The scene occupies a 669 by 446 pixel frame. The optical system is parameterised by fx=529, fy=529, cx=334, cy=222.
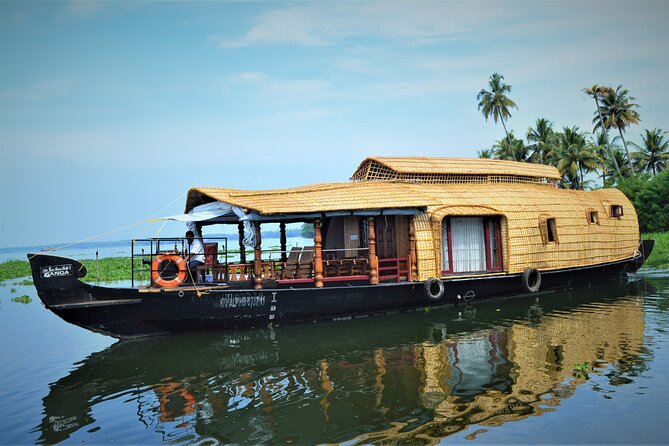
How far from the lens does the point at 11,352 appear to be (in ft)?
34.3

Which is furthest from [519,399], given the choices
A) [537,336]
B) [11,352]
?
[11,352]

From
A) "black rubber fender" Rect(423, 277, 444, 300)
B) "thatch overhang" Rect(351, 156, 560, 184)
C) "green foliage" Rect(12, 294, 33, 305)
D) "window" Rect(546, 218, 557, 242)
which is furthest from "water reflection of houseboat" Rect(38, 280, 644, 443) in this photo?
"green foliage" Rect(12, 294, 33, 305)

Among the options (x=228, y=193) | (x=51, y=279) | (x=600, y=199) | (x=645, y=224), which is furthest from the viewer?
(x=645, y=224)

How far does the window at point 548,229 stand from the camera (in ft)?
44.5

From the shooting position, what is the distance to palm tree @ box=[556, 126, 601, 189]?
30703 millimetres

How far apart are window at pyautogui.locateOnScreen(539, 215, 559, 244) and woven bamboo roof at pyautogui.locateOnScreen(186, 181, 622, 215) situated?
24.2 inches

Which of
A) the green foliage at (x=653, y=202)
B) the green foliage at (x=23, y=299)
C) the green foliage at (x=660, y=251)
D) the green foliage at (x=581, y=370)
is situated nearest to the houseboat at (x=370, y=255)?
the green foliage at (x=581, y=370)

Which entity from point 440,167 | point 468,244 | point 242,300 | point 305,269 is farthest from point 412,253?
point 242,300

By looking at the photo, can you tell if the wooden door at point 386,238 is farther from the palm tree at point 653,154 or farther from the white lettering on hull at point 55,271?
the palm tree at point 653,154

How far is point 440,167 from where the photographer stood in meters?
14.1

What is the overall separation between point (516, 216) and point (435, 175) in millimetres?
2279

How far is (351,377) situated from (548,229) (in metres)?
8.63

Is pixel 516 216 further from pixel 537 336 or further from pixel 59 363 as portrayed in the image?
pixel 59 363

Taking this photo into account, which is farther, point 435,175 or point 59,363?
point 435,175
